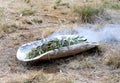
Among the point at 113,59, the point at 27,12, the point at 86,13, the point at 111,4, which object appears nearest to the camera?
the point at 113,59

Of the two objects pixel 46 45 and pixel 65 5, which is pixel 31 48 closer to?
pixel 46 45

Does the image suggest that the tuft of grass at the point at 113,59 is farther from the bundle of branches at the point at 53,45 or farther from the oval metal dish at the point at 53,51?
the bundle of branches at the point at 53,45

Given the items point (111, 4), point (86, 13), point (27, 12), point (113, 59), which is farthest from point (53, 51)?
point (111, 4)

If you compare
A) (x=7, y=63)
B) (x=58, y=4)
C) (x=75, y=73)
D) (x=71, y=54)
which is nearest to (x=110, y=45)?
(x=71, y=54)

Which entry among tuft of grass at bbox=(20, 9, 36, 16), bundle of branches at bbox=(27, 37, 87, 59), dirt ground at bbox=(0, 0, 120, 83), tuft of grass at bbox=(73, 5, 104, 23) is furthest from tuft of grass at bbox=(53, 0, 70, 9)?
bundle of branches at bbox=(27, 37, 87, 59)

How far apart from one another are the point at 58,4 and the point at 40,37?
1.55 metres

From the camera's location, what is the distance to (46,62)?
3688mm

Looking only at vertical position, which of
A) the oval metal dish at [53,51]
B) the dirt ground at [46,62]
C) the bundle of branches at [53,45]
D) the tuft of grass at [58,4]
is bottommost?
the tuft of grass at [58,4]

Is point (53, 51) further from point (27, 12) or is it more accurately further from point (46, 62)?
point (27, 12)

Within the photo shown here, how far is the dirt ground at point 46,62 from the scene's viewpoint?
333cm

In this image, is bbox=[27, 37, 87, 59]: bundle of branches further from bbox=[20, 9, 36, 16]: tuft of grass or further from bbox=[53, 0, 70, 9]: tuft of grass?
bbox=[53, 0, 70, 9]: tuft of grass

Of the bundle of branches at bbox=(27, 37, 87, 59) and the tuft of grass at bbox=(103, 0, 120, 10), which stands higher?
the bundle of branches at bbox=(27, 37, 87, 59)

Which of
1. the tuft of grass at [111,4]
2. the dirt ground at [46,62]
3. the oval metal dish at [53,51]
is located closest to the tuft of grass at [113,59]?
the dirt ground at [46,62]

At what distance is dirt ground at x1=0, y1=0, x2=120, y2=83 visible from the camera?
3.33 m
